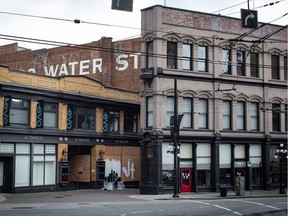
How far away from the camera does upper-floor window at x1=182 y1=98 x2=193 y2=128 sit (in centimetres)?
4081

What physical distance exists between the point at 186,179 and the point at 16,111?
46.1 ft

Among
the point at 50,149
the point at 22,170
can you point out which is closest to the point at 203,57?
the point at 50,149

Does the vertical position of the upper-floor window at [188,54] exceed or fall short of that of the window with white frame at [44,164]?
it exceeds it

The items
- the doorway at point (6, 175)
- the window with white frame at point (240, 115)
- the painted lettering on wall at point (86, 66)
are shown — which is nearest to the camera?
the doorway at point (6, 175)

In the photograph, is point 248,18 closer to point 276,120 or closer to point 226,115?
point 226,115

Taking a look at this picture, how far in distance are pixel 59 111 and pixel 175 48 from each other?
10.4m

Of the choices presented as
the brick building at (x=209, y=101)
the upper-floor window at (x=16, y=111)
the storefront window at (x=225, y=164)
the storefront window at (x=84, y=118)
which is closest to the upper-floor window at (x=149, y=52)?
the brick building at (x=209, y=101)

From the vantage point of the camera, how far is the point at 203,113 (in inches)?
1642

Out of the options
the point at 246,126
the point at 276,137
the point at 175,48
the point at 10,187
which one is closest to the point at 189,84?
the point at 175,48

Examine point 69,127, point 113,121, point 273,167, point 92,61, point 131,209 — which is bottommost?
point 131,209

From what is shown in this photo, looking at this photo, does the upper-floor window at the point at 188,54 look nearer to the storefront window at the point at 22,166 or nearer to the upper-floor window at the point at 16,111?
the upper-floor window at the point at 16,111

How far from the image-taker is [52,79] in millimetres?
40281

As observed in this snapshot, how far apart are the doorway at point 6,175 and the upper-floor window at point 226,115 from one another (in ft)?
56.9

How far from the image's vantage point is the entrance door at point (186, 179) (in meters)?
40.3
